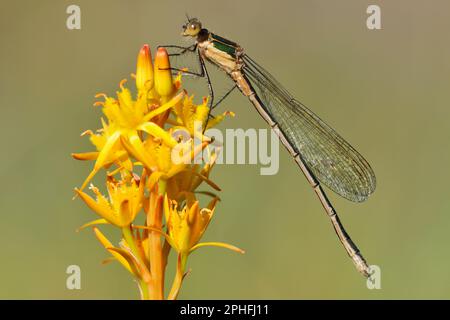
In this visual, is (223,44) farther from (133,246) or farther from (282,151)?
(282,151)

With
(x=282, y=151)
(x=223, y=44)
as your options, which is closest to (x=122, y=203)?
(x=223, y=44)

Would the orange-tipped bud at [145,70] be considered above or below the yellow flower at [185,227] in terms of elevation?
above

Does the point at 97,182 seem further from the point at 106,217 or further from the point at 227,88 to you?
the point at 106,217

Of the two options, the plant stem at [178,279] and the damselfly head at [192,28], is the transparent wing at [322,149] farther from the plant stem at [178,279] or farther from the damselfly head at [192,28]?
the plant stem at [178,279]

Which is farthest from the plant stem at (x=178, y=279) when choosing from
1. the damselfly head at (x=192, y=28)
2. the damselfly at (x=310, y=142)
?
the damselfly at (x=310, y=142)

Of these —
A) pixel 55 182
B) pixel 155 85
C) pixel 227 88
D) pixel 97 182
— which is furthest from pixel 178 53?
pixel 55 182

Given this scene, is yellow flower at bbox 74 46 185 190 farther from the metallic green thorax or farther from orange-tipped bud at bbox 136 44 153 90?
the metallic green thorax
